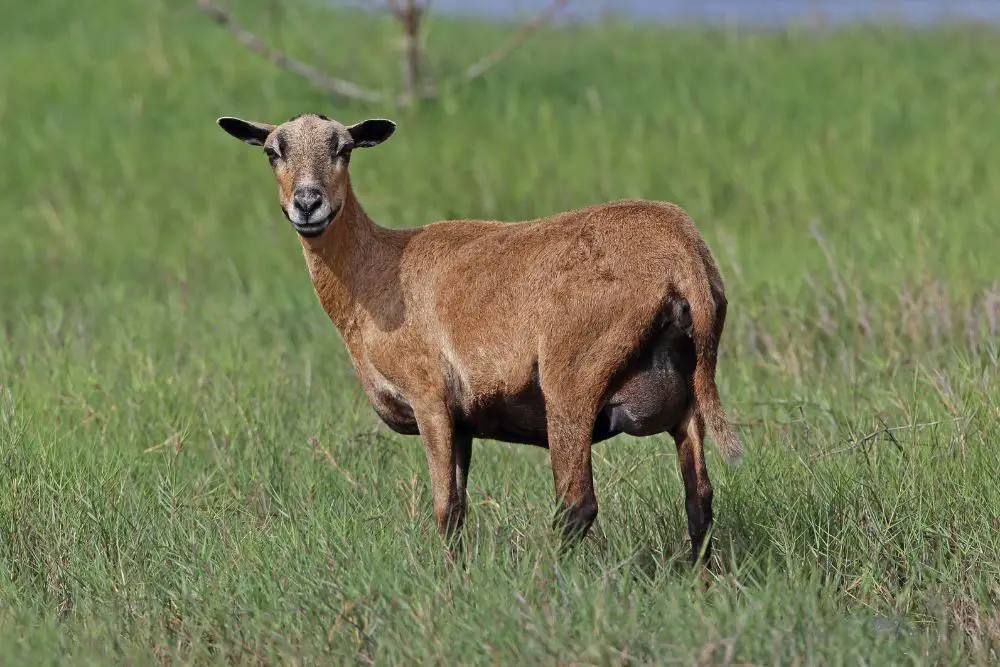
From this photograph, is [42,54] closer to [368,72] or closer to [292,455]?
[368,72]

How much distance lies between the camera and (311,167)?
541 cm

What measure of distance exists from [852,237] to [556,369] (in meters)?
6.21

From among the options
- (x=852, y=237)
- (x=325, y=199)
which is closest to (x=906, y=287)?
(x=852, y=237)

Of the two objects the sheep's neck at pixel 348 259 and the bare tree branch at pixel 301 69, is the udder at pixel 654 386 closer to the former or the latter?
the sheep's neck at pixel 348 259

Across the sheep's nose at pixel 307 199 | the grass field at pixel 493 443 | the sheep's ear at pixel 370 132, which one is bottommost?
the grass field at pixel 493 443

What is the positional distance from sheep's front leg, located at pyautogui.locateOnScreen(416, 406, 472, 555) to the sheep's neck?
0.64m

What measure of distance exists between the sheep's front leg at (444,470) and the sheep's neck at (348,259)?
2.11 feet

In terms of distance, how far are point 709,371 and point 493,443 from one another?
94.8 inches

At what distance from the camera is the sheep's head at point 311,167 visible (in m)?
5.26

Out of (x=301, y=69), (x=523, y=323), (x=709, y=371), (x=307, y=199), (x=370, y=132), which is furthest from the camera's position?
(x=301, y=69)

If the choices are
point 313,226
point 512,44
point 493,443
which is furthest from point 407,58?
point 313,226

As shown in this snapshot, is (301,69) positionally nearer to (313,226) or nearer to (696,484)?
(313,226)

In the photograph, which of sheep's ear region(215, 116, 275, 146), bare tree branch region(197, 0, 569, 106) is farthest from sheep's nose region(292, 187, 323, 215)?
bare tree branch region(197, 0, 569, 106)

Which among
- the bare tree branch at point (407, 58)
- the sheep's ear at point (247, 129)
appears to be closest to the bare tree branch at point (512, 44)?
the bare tree branch at point (407, 58)
